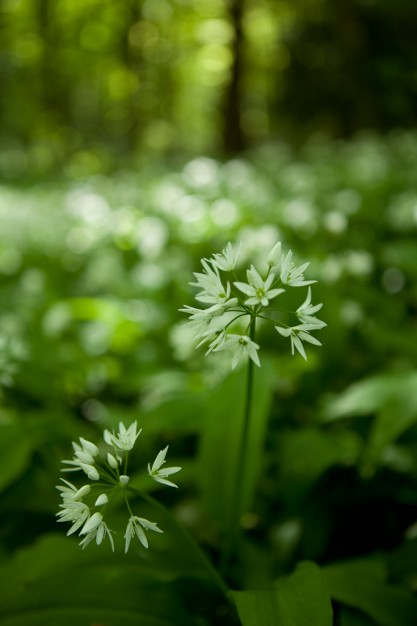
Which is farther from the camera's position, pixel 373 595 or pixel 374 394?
pixel 374 394

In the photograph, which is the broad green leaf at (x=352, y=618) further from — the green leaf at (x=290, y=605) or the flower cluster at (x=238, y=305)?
the flower cluster at (x=238, y=305)

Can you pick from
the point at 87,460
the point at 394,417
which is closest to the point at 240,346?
the point at 87,460

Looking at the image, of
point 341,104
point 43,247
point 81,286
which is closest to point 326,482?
point 81,286

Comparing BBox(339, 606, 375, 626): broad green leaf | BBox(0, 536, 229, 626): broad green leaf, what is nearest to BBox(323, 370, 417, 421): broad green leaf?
BBox(339, 606, 375, 626): broad green leaf

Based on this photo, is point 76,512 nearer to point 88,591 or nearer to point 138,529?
point 138,529

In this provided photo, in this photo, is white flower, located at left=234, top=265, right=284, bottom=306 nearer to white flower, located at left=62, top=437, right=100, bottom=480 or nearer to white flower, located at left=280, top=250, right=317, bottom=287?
white flower, located at left=280, top=250, right=317, bottom=287

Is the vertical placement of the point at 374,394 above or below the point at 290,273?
below
